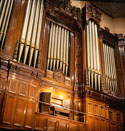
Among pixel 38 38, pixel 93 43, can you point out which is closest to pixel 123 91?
pixel 93 43

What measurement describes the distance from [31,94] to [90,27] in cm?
563

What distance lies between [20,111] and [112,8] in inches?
393

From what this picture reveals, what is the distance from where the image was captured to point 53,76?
360 inches

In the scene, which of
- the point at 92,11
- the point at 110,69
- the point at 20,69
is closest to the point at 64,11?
the point at 92,11

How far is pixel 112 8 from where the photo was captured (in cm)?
1405

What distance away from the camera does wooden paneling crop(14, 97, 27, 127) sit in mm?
6938

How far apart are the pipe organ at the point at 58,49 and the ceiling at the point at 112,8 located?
438cm

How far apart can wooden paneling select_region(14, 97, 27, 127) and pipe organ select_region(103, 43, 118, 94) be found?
198 inches

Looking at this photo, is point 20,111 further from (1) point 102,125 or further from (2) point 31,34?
(1) point 102,125

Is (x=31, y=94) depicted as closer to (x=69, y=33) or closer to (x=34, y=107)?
(x=34, y=107)

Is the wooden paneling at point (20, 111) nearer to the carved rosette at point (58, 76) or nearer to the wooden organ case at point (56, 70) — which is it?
the wooden organ case at point (56, 70)

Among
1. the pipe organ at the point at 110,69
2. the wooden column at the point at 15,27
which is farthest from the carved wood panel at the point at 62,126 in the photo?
the pipe organ at the point at 110,69

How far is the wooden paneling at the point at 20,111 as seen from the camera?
6.94 meters

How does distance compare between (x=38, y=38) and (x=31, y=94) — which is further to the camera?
(x=38, y=38)
